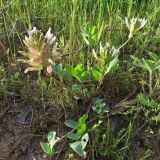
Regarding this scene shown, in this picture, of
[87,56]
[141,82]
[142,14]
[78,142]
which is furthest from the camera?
[142,14]

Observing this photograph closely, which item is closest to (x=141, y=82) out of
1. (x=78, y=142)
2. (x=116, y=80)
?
(x=116, y=80)

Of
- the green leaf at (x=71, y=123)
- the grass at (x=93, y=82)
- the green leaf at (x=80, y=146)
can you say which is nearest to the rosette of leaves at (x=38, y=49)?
the grass at (x=93, y=82)

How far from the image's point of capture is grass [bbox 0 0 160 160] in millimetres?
1557

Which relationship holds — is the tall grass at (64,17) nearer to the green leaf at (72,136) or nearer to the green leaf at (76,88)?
the green leaf at (76,88)

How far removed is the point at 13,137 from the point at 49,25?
2.46ft

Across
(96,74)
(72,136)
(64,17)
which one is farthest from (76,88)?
(64,17)

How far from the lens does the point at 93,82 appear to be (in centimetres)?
171

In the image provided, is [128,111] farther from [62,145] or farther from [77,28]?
[77,28]

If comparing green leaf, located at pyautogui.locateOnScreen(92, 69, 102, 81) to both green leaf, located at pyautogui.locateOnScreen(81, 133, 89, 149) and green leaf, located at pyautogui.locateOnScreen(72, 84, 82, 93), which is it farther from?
green leaf, located at pyautogui.locateOnScreen(81, 133, 89, 149)

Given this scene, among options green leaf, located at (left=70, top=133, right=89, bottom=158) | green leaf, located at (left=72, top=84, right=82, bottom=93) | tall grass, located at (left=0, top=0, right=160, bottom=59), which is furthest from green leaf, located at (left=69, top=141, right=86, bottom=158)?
tall grass, located at (left=0, top=0, right=160, bottom=59)

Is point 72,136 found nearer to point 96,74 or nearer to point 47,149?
point 47,149

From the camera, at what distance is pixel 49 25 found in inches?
82.0

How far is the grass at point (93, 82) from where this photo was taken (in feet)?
5.11

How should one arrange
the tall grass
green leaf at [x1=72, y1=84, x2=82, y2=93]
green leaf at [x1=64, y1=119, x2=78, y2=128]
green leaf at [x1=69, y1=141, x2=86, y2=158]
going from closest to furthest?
green leaf at [x1=69, y1=141, x2=86, y2=158], green leaf at [x1=64, y1=119, x2=78, y2=128], green leaf at [x1=72, y1=84, x2=82, y2=93], the tall grass
